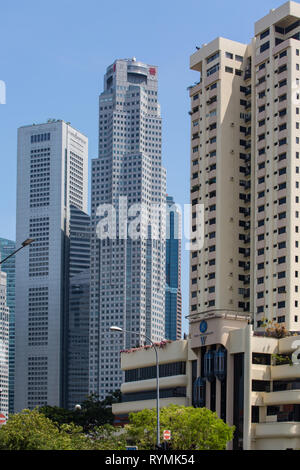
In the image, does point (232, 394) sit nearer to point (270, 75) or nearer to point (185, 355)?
point (185, 355)

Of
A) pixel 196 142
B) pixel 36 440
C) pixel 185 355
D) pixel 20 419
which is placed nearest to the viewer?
pixel 36 440

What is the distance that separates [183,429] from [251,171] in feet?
203

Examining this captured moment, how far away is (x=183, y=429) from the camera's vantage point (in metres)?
83.9

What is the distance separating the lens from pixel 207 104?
470ft

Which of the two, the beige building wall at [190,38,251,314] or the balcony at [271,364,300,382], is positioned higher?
the beige building wall at [190,38,251,314]

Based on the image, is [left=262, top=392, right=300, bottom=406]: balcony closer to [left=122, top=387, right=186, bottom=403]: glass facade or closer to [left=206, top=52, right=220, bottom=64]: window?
Result: [left=122, top=387, right=186, bottom=403]: glass facade

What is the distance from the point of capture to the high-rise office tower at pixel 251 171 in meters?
130

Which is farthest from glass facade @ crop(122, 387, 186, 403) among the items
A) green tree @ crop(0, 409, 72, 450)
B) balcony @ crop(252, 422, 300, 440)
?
green tree @ crop(0, 409, 72, 450)

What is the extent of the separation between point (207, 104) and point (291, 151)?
62.4 ft

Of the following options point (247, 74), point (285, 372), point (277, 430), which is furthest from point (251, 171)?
point (277, 430)

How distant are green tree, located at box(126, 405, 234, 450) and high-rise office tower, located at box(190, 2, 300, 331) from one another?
40.1 m

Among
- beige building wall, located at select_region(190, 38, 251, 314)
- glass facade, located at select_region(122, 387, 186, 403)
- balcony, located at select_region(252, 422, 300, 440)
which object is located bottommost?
balcony, located at select_region(252, 422, 300, 440)

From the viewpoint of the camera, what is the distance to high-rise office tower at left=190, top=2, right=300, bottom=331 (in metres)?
130

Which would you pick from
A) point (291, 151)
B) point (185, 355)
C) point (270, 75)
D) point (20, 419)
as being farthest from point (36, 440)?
point (270, 75)
